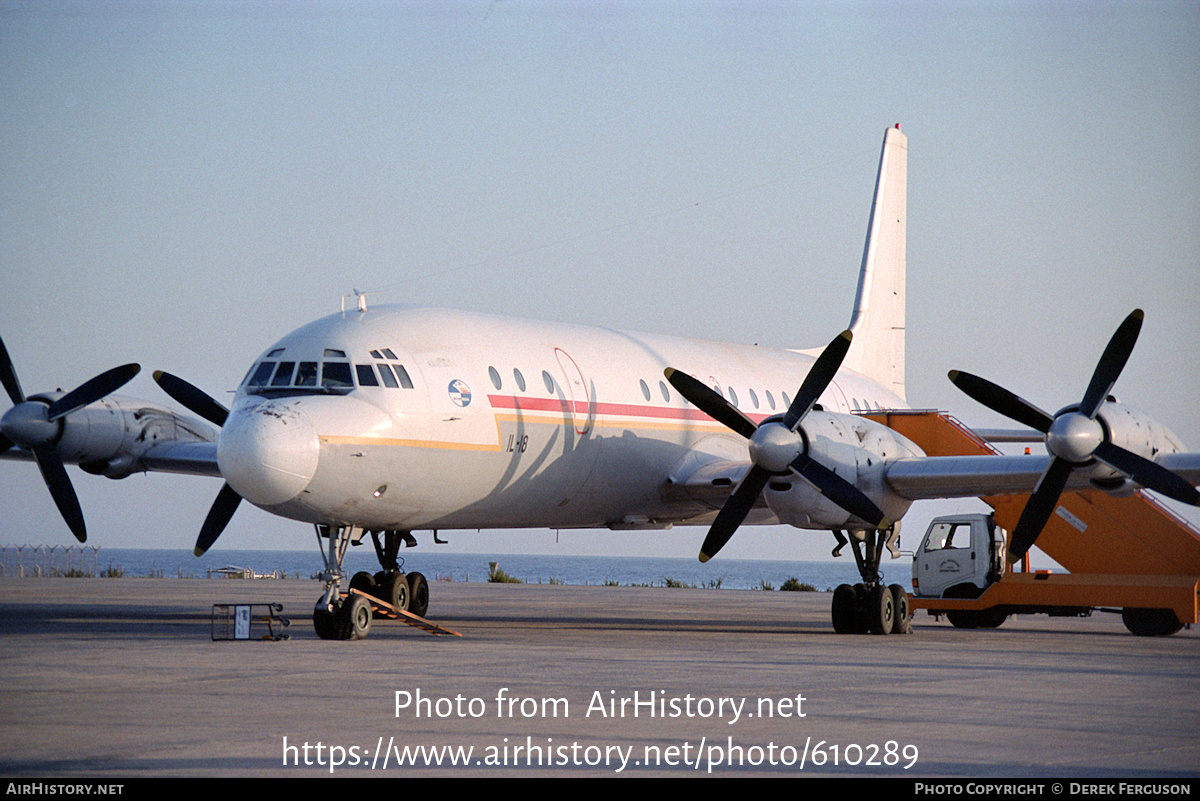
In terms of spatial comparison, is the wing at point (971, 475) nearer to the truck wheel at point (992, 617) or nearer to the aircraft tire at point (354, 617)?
the truck wheel at point (992, 617)

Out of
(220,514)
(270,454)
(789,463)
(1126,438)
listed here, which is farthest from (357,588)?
(1126,438)

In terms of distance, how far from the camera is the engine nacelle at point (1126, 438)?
18.0 m

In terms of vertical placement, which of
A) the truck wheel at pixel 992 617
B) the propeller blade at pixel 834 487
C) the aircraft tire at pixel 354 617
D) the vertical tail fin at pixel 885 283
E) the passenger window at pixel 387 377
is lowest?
the truck wheel at pixel 992 617

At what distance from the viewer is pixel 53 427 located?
72.2 ft

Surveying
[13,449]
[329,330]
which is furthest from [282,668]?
[13,449]

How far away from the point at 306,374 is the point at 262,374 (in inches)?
26.4

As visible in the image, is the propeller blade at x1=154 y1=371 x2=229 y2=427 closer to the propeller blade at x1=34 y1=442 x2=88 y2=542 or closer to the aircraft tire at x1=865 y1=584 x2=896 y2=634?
the propeller blade at x1=34 y1=442 x2=88 y2=542

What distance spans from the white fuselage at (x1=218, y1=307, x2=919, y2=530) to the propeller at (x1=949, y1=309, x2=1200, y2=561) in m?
2.60

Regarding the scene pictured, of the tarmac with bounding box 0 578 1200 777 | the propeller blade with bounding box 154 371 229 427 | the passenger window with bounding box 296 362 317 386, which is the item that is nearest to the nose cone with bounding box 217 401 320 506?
the passenger window with bounding box 296 362 317 386

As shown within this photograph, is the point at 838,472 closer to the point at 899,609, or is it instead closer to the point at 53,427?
the point at 899,609

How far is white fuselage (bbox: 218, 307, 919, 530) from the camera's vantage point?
652 inches

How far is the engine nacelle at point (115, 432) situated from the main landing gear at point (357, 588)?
4969 millimetres

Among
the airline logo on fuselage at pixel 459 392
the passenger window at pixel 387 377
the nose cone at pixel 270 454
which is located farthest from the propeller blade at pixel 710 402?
the nose cone at pixel 270 454
